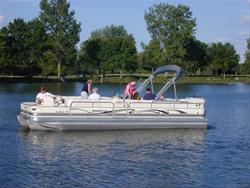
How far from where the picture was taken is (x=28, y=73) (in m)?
117

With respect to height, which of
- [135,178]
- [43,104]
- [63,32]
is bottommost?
[135,178]

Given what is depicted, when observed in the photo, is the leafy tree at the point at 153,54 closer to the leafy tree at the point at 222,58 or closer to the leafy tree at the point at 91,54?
the leafy tree at the point at 91,54

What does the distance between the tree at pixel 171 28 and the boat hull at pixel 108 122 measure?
93.8 metres

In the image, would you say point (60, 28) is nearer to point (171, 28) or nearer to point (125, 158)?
point (171, 28)

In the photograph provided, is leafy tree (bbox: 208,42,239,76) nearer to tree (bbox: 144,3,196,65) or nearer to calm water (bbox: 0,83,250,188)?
tree (bbox: 144,3,196,65)

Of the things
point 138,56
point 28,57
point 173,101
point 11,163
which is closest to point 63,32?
point 28,57

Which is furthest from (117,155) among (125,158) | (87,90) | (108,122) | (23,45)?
(23,45)

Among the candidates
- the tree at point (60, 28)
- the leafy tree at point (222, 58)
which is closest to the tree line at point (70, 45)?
the tree at point (60, 28)

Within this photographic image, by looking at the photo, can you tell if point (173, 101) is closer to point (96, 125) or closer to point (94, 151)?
point (96, 125)

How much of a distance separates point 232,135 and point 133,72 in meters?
118

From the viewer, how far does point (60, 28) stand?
118 metres

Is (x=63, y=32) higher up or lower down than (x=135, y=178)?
higher up

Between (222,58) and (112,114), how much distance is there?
131 meters

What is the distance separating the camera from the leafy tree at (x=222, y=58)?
155125 mm
